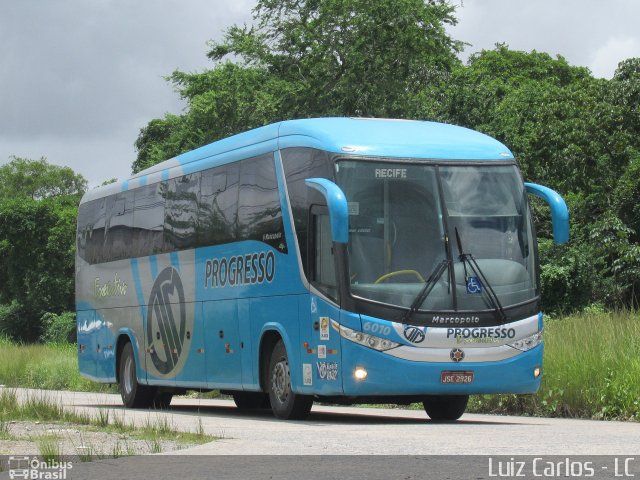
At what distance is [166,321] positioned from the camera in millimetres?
21578

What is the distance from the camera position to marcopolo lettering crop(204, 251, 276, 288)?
695 inches

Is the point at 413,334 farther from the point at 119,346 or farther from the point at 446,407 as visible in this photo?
the point at 119,346

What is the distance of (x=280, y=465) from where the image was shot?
10.2 m

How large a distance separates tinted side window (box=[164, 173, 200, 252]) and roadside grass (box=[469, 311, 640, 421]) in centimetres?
500

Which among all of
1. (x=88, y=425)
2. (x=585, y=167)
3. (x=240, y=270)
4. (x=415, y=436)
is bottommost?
(x=415, y=436)

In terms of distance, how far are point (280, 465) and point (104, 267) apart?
14883 mm

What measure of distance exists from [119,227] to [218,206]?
194 inches

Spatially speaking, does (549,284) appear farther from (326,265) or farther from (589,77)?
(589,77)

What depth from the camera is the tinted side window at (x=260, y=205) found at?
1733 cm

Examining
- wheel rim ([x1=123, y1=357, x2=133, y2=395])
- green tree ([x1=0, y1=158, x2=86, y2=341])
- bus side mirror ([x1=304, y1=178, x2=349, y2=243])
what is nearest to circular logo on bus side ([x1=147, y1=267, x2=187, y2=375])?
wheel rim ([x1=123, y1=357, x2=133, y2=395])

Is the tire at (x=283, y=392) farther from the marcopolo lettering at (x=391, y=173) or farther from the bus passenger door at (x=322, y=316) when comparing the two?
the marcopolo lettering at (x=391, y=173)

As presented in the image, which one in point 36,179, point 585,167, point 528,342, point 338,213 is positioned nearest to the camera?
point 338,213

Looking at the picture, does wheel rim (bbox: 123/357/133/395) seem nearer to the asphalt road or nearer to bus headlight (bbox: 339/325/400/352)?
the asphalt road

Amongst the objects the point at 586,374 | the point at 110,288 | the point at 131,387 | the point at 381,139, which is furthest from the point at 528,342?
the point at 110,288
